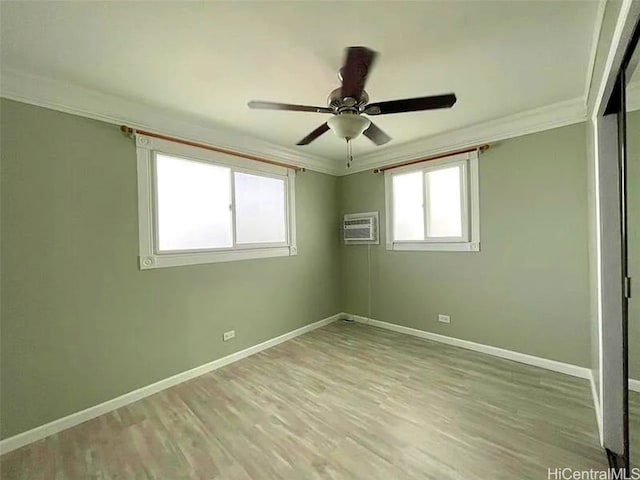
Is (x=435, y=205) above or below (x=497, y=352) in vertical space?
above

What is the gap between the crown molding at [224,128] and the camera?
79.3 inches

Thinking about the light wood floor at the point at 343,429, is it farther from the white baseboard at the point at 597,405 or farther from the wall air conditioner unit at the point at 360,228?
the wall air conditioner unit at the point at 360,228

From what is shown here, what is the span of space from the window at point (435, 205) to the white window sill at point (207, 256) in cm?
150

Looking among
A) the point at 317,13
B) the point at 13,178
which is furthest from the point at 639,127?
the point at 13,178

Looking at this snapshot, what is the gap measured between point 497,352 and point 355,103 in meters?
2.92

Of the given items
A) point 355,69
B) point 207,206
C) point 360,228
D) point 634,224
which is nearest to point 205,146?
point 207,206

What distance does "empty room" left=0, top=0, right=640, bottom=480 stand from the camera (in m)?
1.58

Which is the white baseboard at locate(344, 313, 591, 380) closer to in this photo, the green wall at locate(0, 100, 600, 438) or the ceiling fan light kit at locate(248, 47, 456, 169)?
the green wall at locate(0, 100, 600, 438)

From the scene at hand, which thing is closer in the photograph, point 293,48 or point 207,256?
point 293,48

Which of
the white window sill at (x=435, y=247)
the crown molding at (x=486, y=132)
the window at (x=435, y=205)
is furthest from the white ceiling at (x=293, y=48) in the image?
the white window sill at (x=435, y=247)

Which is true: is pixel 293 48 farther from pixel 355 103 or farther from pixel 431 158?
pixel 431 158

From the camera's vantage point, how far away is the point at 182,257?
109 inches

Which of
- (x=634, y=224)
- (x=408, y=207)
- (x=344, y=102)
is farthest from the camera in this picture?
(x=408, y=207)

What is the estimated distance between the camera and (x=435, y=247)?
3541mm
